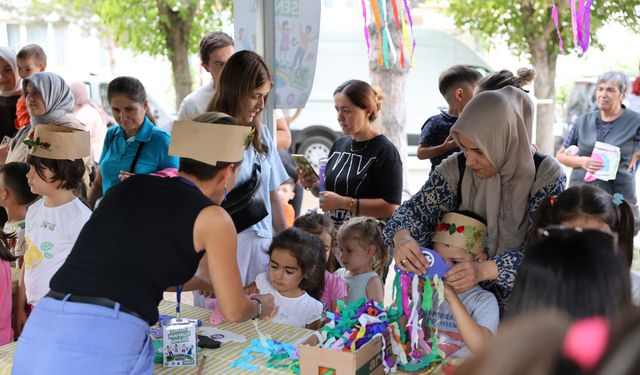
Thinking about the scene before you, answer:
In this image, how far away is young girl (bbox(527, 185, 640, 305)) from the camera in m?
2.16

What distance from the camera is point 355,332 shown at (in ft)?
6.99

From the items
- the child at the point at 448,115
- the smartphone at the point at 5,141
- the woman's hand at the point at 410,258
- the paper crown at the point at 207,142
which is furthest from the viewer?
the smartphone at the point at 5,141

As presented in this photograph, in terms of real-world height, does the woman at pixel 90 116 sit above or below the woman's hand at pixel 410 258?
above

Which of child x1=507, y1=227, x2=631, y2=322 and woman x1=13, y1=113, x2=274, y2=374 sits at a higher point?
child x1=507, y1=227, x2=631, y2=322

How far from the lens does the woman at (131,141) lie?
3713mm

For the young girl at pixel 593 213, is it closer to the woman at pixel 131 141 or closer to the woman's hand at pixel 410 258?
the woman's hand at pixel 410 258

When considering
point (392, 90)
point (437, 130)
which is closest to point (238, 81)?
point (437, 130)

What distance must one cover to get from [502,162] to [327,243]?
1325 mm

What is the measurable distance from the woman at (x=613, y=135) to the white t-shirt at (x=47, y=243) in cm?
387

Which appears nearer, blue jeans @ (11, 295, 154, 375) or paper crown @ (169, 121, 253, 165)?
blue jeans @ (11, 295, 154, 375)

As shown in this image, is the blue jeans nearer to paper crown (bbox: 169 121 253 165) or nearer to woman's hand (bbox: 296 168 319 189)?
paper crown (bbox: 169 121 253 165)

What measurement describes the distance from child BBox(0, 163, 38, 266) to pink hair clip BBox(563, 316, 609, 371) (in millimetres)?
3375

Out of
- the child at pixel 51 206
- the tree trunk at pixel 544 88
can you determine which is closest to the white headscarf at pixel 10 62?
the child at pixel 51 206

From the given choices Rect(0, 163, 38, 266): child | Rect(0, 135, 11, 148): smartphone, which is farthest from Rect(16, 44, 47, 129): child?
Rect(0, 163, 38, 266): child
